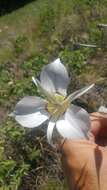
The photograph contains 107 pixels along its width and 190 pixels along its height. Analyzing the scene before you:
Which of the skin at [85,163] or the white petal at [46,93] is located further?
the skin at [85,163]

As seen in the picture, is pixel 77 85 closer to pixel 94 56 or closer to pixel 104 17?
pixel 94 56

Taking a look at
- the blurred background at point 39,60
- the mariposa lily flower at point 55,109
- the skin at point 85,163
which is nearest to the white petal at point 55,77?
the mariposa lily flower at point 55,109

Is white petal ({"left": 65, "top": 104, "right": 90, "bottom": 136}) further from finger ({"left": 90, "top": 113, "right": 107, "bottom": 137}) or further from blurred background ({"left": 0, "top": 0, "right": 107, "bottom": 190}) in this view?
blurred background ({"left": 0, "top": 0, "right": 107, "bottom": 190})

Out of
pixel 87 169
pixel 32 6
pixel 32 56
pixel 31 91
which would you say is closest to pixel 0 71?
pixel 32 56

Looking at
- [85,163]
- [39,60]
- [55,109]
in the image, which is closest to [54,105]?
[55,109]

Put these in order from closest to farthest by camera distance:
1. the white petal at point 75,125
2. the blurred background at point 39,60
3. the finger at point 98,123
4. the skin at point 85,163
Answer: the white petal at point 75,125
the skin at point 85,163
the finger at point 98,123
the blurred background at point 39,60

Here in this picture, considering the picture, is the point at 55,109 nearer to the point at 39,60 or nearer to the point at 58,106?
the point at 58,106

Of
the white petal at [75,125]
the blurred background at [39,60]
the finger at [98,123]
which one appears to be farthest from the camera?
the blurred background at [39,60]

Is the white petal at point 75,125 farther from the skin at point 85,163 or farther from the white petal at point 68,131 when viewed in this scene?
the skin at point 85,163

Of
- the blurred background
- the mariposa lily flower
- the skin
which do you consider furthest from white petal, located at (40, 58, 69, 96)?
the blurred background
